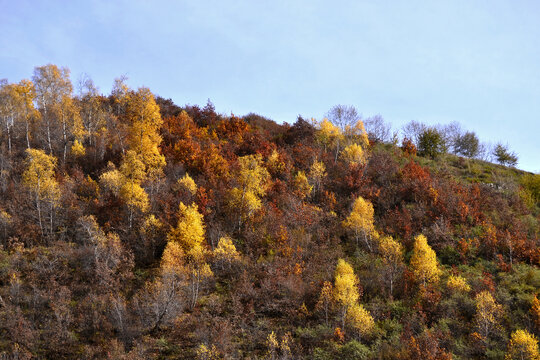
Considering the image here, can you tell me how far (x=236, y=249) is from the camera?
28.0 metres

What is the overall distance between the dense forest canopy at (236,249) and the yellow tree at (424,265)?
10 centimetres

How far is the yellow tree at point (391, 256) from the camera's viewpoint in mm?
24422

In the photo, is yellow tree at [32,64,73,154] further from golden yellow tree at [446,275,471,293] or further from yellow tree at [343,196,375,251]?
golden yellow tree at [446,275,471,293]

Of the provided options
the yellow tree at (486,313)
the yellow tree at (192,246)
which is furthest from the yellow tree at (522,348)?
the yellow tree at (192,246)

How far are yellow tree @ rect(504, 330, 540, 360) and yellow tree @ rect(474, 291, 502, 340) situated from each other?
1.37 m

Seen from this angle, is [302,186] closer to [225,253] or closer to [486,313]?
[225,253]

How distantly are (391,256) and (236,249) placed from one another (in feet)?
41.1

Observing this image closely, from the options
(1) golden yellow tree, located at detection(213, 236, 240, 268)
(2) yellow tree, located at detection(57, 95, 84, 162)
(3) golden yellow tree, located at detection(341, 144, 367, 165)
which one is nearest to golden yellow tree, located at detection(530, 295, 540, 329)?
(1) golden yellow tree, located at detection(213, 236, 240, 268)

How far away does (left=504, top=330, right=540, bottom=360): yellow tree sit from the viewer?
1758cm

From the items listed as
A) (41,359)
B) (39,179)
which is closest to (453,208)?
(41,359)

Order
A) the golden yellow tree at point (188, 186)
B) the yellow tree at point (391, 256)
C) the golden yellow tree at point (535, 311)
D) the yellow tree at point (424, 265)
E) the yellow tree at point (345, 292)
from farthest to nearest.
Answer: the golden yellow tree at point (188, 186)
the yellow tree at point (391, 256)
the yellow tree at point (424, 265)
the yellow tree at point (345, 292)
the golden yellow tree at point (535, 311)

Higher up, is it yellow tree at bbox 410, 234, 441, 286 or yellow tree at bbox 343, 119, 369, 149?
yellow tree at bbox 343, 119, 369, 149

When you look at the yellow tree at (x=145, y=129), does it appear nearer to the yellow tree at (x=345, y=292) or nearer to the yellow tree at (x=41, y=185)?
the yellow tree at (x=41, y=185)

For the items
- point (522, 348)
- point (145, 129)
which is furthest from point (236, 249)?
point (522, 348)
